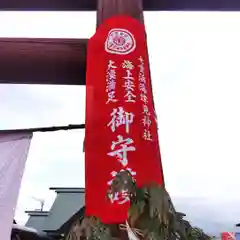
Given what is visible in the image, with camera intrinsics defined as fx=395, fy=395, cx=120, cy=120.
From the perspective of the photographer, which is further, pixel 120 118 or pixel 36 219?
pixel 36 219

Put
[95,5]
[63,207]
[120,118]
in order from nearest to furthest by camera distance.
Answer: [120,118] < [95,5] < [63,207]

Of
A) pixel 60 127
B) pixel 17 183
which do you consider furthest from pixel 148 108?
pixel 17 183

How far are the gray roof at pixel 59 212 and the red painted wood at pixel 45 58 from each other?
7184 mm

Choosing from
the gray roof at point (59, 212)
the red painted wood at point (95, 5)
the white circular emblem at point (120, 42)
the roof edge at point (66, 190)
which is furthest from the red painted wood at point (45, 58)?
the roof edge at point (66, 190)

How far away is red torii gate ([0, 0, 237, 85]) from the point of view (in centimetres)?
348

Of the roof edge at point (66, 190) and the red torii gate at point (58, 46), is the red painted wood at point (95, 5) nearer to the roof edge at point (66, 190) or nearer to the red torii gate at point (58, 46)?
the red torii gate at point (58, 46)

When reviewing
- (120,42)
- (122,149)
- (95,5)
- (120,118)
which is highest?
(95,5)

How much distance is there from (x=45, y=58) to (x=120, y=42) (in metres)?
0.91

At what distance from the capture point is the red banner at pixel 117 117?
8.34 ft

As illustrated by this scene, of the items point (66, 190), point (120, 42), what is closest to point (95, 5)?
point (120, 42)

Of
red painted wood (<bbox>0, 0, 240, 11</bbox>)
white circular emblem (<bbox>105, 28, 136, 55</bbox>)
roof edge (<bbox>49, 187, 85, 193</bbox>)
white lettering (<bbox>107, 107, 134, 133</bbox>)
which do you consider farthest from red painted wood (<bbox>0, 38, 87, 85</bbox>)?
roof edge (<bbox>49, 187, 85, 193</bbox>)

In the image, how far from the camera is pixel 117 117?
9.05 ft

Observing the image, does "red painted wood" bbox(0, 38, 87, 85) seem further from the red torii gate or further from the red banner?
the red banner

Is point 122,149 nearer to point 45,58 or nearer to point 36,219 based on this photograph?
point 45,58
